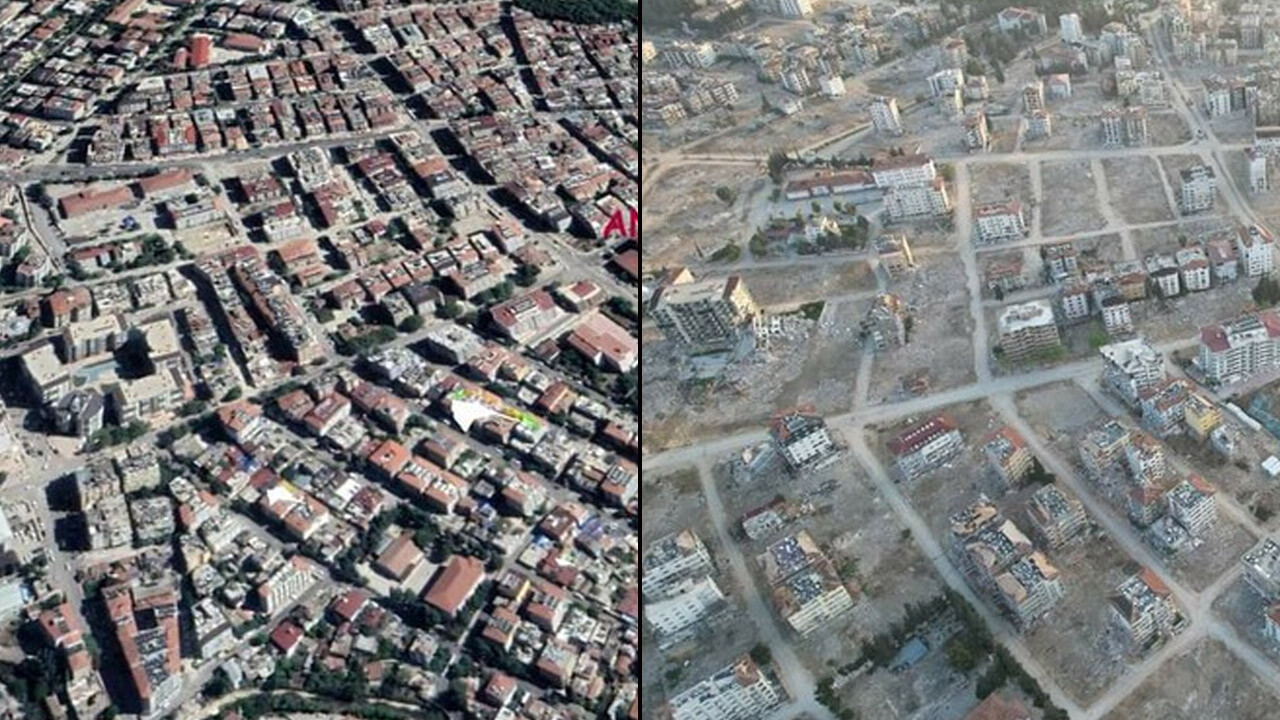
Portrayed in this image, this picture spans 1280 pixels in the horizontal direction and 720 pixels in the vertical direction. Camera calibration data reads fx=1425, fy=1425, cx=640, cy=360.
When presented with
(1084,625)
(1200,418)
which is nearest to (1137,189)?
(1200,418)

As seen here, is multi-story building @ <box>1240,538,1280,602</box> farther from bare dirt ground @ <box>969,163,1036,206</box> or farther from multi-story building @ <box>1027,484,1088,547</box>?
bare dirt ground @ <box>969,163,1036,206</box>

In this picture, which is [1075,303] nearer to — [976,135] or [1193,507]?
[1193,507]

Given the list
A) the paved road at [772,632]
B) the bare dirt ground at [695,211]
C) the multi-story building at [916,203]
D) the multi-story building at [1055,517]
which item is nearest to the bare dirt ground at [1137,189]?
the multi-story building at [916,203]

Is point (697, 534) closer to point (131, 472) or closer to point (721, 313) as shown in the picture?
point (721, 313)

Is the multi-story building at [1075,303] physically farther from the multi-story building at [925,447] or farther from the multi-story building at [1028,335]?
the multi-story building at [925,447]

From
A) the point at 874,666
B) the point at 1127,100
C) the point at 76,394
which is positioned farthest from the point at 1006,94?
the point at 76,394

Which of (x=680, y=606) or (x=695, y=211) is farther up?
(x=680, y=606)
